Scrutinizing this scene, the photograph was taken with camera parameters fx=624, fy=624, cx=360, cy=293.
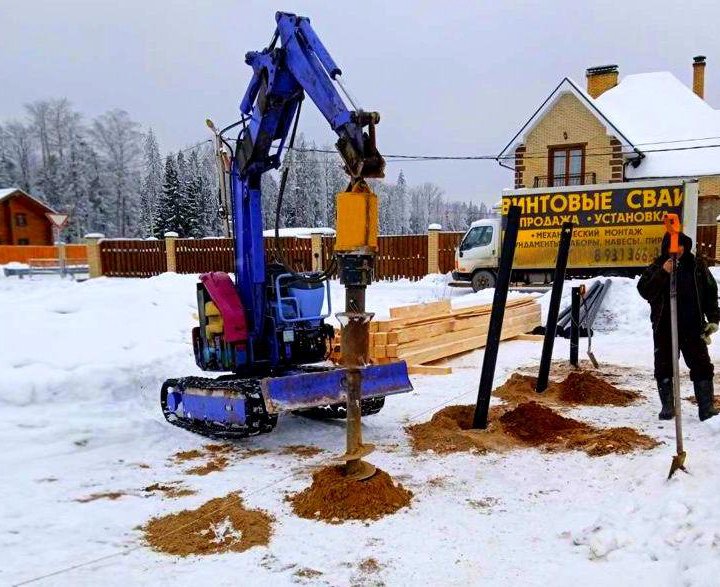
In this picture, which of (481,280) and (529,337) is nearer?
(529,337)

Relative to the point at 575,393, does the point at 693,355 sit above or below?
above

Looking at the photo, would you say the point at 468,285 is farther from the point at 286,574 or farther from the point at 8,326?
the point at 286,574

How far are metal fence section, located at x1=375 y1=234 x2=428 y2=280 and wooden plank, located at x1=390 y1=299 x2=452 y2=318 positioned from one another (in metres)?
15.1

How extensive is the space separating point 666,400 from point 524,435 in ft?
5.29

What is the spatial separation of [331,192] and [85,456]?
89.5m

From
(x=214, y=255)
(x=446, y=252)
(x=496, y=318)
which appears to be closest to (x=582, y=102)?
(x=446, y=252)

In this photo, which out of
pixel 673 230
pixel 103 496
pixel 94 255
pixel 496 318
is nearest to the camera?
pixel 103 496

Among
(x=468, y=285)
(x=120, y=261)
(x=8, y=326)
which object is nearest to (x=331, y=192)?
(x=120, y=261)

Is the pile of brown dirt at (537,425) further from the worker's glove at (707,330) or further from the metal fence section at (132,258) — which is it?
the metal fence section at (132,258)

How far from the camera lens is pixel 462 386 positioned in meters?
8.14

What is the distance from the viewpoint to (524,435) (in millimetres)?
5742

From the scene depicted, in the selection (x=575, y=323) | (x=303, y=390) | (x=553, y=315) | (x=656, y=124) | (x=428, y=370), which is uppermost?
(x=656, y=124)

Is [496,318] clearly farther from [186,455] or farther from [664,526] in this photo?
[186,455]

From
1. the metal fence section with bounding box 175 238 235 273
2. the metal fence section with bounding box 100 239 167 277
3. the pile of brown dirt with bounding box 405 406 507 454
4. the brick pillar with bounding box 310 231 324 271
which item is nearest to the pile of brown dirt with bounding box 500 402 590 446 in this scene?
the pile of brown dirt with bounding box 405 406 507 454
